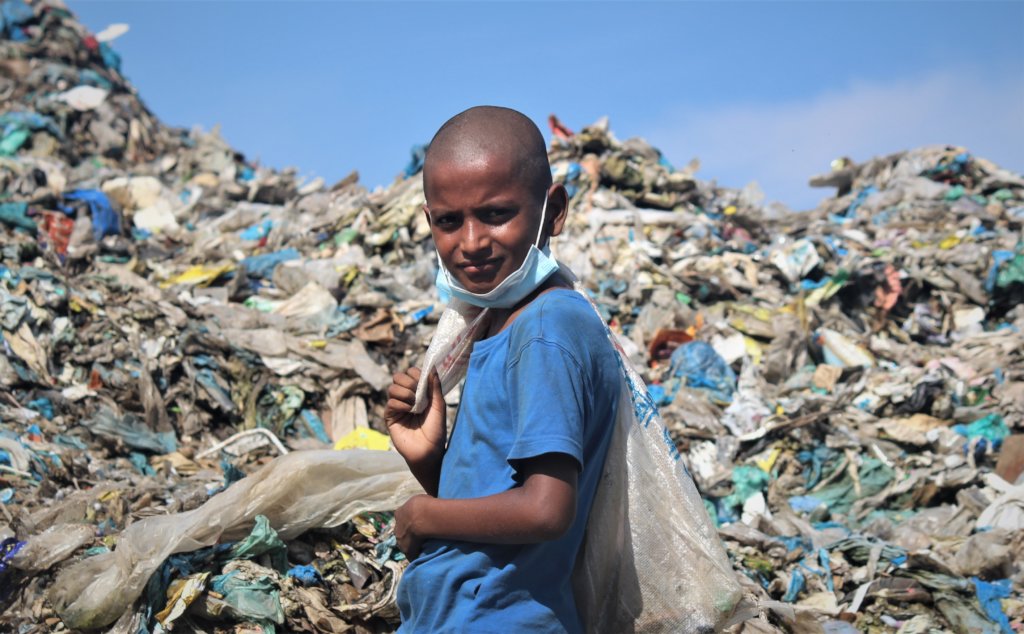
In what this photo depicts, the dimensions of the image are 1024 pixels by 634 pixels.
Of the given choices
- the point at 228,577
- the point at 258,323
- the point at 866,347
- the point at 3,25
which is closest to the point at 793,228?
the point at 866,347

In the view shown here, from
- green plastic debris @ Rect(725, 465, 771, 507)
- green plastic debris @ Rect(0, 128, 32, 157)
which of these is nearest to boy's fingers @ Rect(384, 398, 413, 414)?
green plastic debris @ Rect(725, 465, 771, 507)

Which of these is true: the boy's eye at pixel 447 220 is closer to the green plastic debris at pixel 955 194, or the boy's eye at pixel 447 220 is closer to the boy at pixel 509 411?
the boy at pixel 509 411

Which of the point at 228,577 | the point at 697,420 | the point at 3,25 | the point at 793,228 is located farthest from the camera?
the point at 3,25

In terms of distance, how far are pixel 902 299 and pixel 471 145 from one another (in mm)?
7572

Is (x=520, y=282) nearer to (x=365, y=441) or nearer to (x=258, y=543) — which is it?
(x=258, y=543)

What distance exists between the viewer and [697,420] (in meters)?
5.54

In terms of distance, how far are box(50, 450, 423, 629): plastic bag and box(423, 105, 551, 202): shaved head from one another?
1.85 metres

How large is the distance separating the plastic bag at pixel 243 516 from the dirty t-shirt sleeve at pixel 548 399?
6.27 feet

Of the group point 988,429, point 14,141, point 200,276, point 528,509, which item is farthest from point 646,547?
point 14,141

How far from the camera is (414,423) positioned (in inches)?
62.4

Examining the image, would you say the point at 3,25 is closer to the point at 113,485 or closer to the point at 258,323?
the point at 258,323

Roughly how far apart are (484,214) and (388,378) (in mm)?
4499

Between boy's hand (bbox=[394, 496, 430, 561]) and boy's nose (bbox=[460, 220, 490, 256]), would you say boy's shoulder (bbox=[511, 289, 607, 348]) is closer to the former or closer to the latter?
boy's nose (bbox=[460, 220, 490, 256])

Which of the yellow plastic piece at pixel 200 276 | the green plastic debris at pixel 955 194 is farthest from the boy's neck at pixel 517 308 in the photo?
the green plastic debris at pixel 955 194
